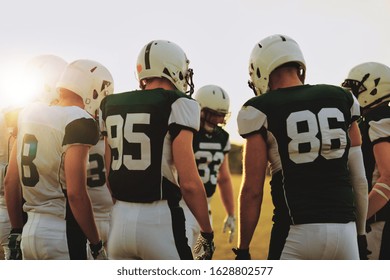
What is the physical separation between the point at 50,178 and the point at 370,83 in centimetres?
244

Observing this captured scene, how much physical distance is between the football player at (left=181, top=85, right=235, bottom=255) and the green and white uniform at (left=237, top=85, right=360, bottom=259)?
2409 mm

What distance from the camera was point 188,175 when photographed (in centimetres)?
252

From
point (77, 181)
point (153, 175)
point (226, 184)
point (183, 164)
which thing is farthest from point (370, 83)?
point (226, 184)

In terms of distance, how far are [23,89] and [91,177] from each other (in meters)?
0.81

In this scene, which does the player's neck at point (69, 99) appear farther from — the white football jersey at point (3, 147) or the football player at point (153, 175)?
the white football jersey at point (3, 147)

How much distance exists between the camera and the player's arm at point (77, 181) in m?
2.73

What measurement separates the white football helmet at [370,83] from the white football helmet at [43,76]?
7.32ft

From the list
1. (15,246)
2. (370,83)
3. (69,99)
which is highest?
(370,83)

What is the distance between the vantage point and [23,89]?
3.58 metres

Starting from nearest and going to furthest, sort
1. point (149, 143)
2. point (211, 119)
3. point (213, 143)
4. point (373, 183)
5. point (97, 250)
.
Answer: point (149, 143)
point (97, 250)
point (373, 183)
point (213, 143)
point (211, 119)

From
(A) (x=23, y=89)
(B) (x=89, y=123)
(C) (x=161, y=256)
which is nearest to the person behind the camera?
(C) (x=161, y=256)

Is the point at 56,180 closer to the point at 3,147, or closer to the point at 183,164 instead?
the point at 183,164
